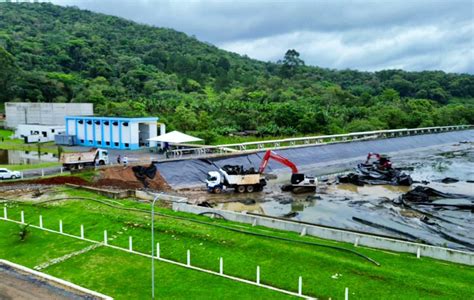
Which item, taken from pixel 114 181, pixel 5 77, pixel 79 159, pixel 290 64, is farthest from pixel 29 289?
pixel 290 64

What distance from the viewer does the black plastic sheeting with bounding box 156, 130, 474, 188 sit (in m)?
42.7

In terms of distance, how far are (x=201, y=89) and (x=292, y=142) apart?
79900mm

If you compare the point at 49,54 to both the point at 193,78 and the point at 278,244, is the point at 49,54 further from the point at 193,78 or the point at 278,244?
the point at 278,244

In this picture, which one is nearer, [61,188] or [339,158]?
[61,188]

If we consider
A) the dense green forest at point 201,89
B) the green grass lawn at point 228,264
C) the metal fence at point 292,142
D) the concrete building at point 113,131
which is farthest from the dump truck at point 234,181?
the dense green forest at point 201,89

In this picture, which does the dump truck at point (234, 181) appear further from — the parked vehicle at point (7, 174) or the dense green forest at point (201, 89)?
the dense green forest at point (201, 89)

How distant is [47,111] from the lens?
73.1 metres

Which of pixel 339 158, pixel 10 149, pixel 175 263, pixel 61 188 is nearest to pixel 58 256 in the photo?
pixel 175 263

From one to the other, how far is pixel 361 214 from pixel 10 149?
153 feet

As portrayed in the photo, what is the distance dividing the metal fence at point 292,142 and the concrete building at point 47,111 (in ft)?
99.6

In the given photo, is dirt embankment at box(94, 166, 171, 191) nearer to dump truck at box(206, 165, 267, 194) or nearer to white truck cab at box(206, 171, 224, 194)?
white truck cab at box(206, 171, 224, 194)

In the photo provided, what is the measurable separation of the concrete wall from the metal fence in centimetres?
2090

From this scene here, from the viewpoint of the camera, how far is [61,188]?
34688mm

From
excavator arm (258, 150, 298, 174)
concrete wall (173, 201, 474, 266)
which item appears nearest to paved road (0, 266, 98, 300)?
concrete wall (173, 201, 474, 266)
